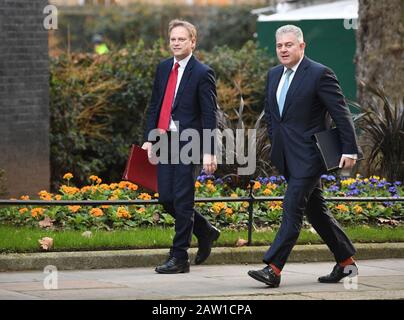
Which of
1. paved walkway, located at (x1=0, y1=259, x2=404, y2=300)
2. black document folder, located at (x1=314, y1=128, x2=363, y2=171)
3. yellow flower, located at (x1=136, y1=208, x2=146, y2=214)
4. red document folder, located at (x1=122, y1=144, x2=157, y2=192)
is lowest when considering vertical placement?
paved walkway, located at (x1=0, y1=259, x2=404, y2=300)

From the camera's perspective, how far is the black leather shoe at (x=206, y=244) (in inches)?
378

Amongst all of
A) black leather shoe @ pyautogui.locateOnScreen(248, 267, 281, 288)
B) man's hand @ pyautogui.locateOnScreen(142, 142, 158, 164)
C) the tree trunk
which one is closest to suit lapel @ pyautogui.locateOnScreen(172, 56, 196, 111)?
man's hand @ pyautogui.locateOnScreen(142, 142, 158, 164)

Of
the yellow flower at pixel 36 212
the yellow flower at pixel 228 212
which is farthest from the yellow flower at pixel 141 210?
the yellow flower at pixel 36 212

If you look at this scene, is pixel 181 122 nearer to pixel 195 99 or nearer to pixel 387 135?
pixel 195 99

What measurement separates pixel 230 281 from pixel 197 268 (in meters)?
0.79

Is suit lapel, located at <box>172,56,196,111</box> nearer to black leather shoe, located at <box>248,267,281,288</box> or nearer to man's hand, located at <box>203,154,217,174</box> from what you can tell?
man's hand, located at <box>203,154,217,174</box>

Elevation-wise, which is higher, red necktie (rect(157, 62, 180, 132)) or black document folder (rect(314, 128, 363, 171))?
red necktie (rect(157, 62, 180, 132))

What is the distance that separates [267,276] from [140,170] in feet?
5.04

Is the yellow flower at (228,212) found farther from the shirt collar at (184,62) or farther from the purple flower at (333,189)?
the shirt collar at (184,62)

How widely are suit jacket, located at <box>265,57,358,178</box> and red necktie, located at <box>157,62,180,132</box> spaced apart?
3.09 ft

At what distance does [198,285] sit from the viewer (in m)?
8.80

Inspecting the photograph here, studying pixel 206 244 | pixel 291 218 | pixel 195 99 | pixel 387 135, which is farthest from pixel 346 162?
pixel 387 135

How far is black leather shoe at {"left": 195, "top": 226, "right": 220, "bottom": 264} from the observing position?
9.59 meters
